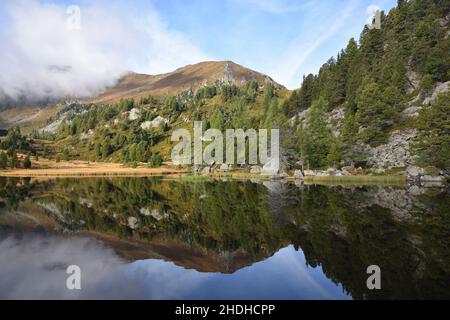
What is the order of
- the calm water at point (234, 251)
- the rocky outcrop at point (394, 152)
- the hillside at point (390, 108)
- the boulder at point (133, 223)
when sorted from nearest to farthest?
the calm water at point (234, 251) → the boulder at point (133, 223) → the hillside at point (390, 108) → the rocky outcrop at point (394, 152)

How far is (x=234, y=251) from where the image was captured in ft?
77.7

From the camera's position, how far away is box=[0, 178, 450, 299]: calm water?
16.1 meters

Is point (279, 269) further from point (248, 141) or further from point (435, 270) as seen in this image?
point (248, 141)

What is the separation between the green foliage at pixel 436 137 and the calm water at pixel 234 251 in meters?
33.6

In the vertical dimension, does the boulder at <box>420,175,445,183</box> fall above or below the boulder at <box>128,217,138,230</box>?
above

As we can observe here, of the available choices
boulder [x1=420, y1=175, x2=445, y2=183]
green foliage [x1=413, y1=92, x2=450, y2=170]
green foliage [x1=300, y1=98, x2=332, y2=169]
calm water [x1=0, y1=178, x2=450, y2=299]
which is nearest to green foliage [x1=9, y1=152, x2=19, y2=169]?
green foliage [x1=300, y1=98, x2=332, y2=169]

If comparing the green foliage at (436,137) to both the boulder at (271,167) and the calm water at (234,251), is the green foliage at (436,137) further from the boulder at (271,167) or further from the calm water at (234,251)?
the boulder at (271,167)

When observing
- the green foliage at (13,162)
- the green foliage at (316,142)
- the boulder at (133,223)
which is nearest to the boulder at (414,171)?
the green foliage at (316,142)

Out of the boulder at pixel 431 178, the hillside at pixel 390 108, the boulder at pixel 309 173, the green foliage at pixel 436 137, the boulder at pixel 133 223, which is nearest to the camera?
the boulder at pixel 133 223

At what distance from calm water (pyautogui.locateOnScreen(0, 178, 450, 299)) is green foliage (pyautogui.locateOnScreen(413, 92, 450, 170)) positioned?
33613 mm

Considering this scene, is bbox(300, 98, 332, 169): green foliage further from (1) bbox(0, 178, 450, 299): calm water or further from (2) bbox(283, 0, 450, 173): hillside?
(1) bbox(0, 178, 450, 299): calm water

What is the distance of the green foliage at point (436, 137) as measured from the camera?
70.4 metres
